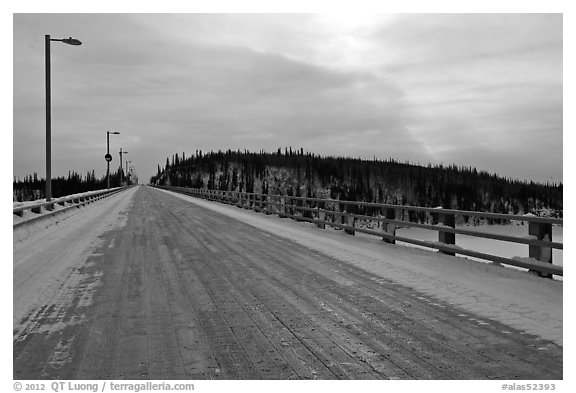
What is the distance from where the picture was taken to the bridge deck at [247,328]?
412cm

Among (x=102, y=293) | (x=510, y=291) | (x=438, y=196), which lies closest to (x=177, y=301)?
(x=102, y=293)

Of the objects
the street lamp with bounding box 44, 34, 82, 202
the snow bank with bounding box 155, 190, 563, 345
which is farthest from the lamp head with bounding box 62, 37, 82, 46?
the snow bank with bounding box 155, 190, 563, 345

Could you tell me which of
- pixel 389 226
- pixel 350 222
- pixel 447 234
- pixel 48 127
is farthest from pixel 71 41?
pixel 447 234

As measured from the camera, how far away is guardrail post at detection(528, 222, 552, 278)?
8.14 metres

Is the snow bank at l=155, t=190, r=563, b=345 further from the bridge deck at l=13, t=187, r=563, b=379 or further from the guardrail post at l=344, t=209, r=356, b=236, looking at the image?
the guardrail post at l=344, t=209, r=356, b=236

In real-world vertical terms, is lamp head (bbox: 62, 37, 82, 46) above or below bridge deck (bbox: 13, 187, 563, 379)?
above

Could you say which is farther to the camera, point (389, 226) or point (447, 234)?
point (389, 226)

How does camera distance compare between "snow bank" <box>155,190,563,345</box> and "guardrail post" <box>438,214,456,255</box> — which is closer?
"snow bank" <box>155,190,563,345</box>

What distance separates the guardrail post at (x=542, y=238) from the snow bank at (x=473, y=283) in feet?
1.21

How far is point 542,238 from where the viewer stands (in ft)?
27.1

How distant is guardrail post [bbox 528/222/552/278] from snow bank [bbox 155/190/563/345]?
0.37m

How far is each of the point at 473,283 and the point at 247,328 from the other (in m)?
4.49

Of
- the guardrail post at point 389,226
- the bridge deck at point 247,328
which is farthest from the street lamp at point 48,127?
the guardrail post at point 389,226

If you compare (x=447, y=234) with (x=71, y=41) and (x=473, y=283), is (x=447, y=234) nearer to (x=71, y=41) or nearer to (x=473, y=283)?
(x=473, y=283)
